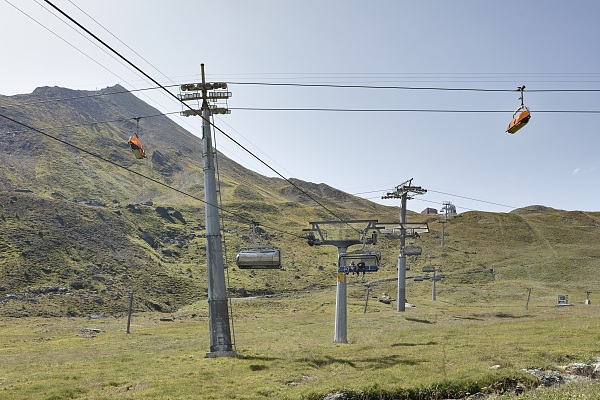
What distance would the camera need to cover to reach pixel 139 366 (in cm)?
2389

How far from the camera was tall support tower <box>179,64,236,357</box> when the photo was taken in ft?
83.4

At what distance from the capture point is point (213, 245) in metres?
25.9

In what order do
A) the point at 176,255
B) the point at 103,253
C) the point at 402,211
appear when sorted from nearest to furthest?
the point at 402,211, the point at 103,253, the point at 176,255

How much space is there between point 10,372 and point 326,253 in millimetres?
112713

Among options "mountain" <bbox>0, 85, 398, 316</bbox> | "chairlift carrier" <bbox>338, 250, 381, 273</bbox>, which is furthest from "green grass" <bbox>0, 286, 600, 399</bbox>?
"mountain" <bbox>0, 85, 398, 316</bbox>

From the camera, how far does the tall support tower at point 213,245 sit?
25.4 m

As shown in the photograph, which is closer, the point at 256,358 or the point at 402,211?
the point at 256,358

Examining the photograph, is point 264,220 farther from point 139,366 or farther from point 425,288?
point 139,366

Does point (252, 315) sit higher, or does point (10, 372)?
point (10, 372)

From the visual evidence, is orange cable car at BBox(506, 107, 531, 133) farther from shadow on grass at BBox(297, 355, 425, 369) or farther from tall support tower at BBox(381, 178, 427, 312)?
tall support tower at BBox(381, 178, 427, 312)

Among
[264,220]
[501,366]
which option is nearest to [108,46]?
[501,366]

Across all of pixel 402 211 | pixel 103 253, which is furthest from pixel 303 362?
pixel 103 253

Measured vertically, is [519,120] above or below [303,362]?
above

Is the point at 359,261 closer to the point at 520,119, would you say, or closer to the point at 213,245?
the point at 213,245
